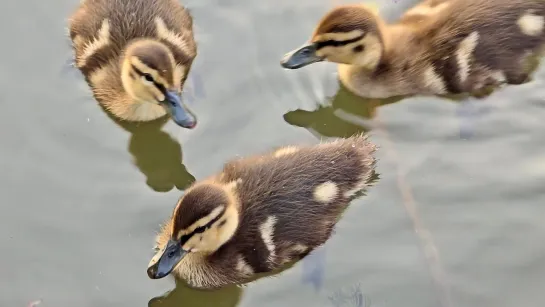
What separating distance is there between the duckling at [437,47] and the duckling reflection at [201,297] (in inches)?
38.2

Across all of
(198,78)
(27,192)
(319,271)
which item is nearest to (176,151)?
(198,78)

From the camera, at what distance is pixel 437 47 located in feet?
10.7

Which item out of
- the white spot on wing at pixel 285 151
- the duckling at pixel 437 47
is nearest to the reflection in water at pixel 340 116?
the duckling at pixel 437 47

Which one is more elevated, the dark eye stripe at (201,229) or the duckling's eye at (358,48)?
the duckling's eye at (358,48)

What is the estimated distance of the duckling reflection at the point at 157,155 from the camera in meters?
3.28

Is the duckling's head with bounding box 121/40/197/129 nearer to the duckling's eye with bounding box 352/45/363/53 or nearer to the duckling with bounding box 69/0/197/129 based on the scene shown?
the duckling with bounding box 69/0/197/129

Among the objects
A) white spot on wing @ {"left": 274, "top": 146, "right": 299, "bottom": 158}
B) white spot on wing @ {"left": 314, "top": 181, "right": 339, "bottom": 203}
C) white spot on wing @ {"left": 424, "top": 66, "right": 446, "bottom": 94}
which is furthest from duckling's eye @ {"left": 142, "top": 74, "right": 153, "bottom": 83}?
white spot on wing @ {"left": 424, "top": 66, "right": 446, "bottom": 94}

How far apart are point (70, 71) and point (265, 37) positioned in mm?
877

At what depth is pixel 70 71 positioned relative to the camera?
3.57 m

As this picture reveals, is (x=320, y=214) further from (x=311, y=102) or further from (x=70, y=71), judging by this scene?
(x=70, y=71)

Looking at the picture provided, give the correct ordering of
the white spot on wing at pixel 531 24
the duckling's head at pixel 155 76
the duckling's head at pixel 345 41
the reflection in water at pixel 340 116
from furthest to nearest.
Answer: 1. the reflection in water at pixel 340 116
2. the white spot on wing at pixel 531 24
3. the duckling's head at pixel 345 41
4. the duckling's head at pixel 155 76

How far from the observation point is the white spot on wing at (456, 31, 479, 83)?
3229 mm

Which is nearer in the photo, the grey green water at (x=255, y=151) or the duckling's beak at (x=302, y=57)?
the grey green water at (x=255, y=151)

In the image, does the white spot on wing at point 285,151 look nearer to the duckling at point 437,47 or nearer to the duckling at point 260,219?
the duckling at point 260,219
